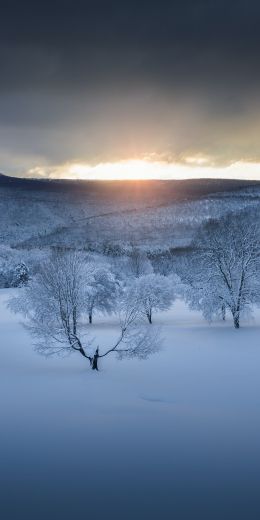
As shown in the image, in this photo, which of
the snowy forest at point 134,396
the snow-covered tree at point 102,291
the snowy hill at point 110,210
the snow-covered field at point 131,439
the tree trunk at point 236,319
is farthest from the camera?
the snowy hill at point 110,210

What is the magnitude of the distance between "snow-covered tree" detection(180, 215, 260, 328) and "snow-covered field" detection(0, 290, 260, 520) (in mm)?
9749

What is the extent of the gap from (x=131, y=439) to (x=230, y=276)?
2222 cm

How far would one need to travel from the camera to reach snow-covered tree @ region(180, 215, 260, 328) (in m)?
31.6

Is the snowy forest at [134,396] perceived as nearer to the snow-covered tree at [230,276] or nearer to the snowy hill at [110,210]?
the snow-covered tree at [230,276]

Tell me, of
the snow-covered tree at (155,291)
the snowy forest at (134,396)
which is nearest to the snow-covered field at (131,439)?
the snowy forest at (134,396)

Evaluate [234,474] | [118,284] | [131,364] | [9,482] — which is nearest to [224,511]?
[234,474]

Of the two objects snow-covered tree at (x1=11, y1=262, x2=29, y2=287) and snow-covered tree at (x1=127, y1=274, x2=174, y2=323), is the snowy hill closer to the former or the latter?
snow-covered tree at (x1=11, y1=262, x2=29, y2=287)

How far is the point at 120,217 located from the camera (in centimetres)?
14112

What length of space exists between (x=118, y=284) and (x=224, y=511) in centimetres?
3037

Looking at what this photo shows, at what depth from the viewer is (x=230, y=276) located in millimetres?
32406

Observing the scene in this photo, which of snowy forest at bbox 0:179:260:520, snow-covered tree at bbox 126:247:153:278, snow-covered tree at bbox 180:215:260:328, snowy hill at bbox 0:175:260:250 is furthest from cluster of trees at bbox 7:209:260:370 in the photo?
snowy hill at bbox 0:175:260:250

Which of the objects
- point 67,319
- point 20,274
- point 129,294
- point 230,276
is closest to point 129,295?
point 129,294

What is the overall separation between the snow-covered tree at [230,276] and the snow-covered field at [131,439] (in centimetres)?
975

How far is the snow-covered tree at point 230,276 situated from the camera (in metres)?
31.6
